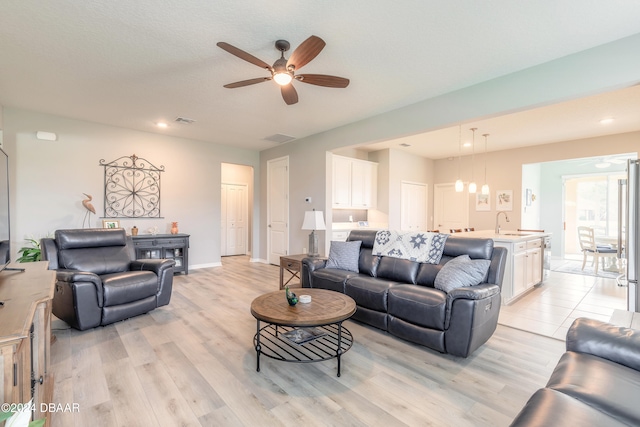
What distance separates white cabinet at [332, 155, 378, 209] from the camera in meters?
5.75

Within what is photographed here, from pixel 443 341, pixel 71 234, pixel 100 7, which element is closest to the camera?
pixel 100 7

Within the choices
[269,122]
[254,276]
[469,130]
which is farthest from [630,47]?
[254,276]

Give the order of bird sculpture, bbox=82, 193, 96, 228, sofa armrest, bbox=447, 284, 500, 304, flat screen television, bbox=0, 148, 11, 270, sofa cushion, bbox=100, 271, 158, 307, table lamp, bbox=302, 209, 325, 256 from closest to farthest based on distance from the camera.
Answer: flat screen television, bbox=0, 148, 11, 270 < sofa armrest, bbox=447, 284, 500, 304 < sofa cushion, bbox=100, 271, 158, 307 < table lamp, bbox=302, 209, 325, 256 < bird sculpture, bbox=82, 193, 96, 228

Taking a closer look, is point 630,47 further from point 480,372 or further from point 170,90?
point 170,90

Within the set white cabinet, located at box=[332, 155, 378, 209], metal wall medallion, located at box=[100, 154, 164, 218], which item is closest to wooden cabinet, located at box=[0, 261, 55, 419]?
metal wall medallion, located at box=[100, 154, 164, 218]

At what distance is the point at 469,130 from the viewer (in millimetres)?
5109

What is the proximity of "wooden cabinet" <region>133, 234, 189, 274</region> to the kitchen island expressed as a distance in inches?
180

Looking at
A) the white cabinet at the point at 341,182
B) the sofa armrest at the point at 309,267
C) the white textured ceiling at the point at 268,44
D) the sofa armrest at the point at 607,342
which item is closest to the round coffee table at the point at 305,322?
the sofa armrest at the point at 309,267

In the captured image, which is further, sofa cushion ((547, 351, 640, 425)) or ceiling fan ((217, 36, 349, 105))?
ceiling fan ((217, 36, 349, 105))

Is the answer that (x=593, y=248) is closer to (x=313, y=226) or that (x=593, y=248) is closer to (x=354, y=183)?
(x=354, y=183)

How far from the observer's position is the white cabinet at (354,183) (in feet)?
18.9

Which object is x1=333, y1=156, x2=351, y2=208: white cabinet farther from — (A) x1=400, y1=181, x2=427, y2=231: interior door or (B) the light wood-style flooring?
(B) the light wood-style flooring

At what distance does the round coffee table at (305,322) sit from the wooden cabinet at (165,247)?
3.29 metres

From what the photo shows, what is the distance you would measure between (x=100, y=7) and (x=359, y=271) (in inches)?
131
